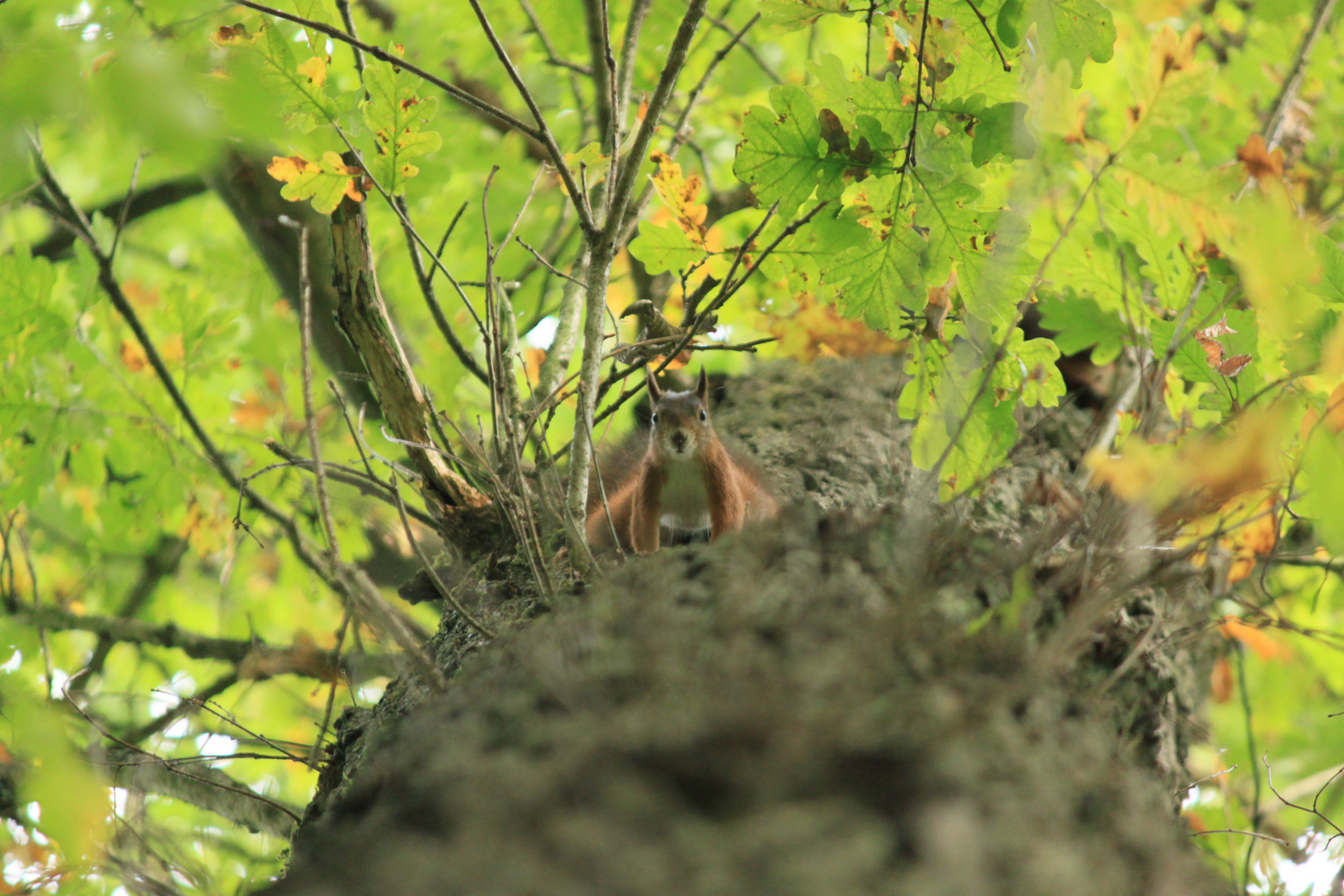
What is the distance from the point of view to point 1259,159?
5.93 ft

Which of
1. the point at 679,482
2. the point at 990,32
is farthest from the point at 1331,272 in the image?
the point at 679,482

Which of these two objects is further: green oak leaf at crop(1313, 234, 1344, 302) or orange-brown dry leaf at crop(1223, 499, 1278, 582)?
orange-brown dry leaf at crop(1223, 499, 1278, 582)

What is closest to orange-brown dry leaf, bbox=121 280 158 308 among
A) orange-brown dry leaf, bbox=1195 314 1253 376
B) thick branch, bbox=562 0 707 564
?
thick branch, bbox=562 0 707 564

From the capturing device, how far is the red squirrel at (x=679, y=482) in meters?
3.04

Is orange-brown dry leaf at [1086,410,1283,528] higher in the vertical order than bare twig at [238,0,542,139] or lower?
lower

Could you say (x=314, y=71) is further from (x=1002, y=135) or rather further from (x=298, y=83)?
(x=1002, y=135)

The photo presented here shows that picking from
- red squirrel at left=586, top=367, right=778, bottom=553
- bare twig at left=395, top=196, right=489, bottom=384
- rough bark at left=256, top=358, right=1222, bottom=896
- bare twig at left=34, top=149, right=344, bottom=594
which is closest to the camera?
rough bark at left=256, top=358, right=1222, bottom=896

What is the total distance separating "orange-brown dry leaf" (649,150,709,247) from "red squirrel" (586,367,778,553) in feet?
2.99

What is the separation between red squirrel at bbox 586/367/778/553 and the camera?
3041 millimetres

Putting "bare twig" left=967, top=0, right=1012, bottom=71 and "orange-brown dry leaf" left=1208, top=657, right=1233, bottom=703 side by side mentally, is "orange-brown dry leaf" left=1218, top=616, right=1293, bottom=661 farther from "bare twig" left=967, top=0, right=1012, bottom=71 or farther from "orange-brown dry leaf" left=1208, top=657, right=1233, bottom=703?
"bare twig" left=967, top=0, right=1012, bottom=71

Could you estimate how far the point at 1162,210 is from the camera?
5.29ft

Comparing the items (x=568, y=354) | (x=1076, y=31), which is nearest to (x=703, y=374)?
(x=568, y=354)

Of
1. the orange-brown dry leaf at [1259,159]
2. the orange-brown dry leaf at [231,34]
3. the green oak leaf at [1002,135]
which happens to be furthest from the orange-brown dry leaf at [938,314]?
the orange-brown dry leaf at [231,34]

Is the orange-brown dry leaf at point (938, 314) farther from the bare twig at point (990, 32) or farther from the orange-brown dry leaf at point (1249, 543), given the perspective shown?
the orange-brown dry leaf at point (1249, 543)
